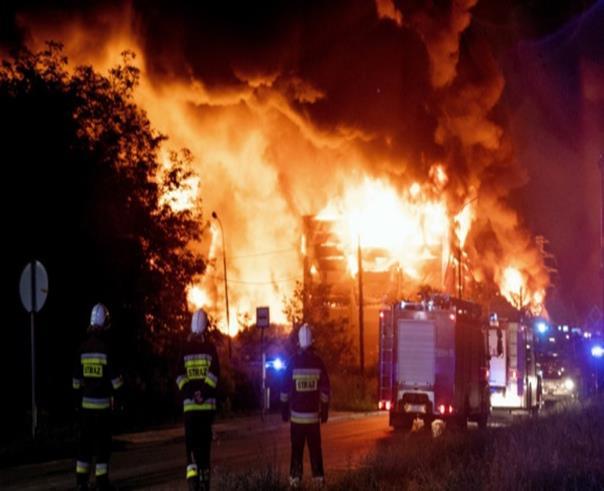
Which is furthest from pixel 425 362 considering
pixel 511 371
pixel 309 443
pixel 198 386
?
pixel 198 386

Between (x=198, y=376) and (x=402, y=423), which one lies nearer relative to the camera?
(x=198, y=376)

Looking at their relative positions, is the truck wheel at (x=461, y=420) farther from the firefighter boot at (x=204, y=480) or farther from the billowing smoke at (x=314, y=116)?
the billowing smoke at (x=314, y=116)

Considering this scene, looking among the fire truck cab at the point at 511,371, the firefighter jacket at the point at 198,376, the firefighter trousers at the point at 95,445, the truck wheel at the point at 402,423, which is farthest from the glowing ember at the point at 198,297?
the firefighter jacket at the point at 198,376

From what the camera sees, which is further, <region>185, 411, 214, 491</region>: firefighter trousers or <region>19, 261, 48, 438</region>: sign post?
<region>19, 261, 48, 438</region>: sign post

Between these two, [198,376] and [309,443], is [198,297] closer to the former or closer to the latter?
[309,443]

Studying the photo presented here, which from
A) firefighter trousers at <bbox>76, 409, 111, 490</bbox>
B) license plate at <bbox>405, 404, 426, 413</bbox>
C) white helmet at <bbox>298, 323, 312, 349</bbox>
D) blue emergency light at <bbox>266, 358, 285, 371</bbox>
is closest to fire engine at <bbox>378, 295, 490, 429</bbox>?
license plate at <bbox>405, 404, 426, 413</bbox>

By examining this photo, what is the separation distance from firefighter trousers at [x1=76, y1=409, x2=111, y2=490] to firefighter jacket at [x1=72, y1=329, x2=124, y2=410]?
93 mm

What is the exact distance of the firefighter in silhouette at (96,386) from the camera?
11.2m

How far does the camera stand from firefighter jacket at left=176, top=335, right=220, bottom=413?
11.0 metres

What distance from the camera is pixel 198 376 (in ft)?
36.1

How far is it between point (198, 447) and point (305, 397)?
4.83 feet

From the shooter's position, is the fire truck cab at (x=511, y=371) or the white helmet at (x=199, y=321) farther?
the fire truck cab at (x=511, y=371)

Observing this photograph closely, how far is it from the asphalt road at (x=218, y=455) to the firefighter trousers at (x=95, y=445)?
1.13 m

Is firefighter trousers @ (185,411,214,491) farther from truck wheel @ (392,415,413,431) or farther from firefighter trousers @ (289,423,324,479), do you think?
truck wheel @ (392,415,413,431)
